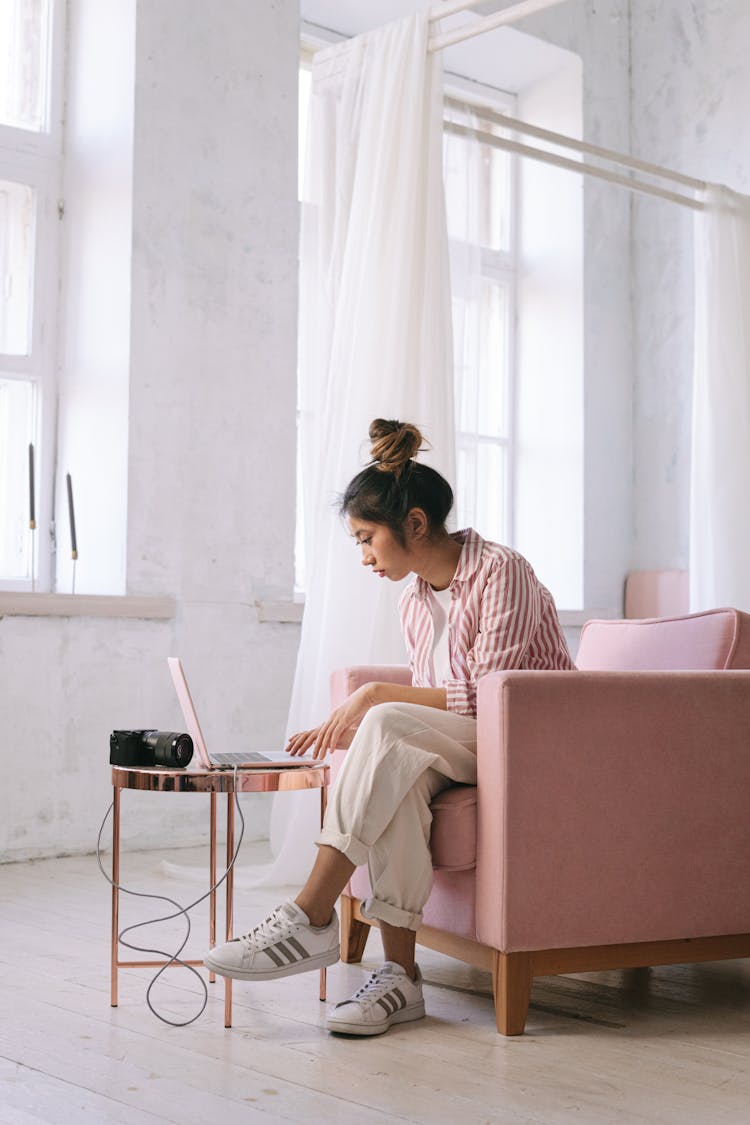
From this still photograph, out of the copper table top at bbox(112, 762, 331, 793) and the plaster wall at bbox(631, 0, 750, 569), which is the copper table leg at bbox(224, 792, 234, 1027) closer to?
the copper table top at bbox(112, 762, 331, 793)

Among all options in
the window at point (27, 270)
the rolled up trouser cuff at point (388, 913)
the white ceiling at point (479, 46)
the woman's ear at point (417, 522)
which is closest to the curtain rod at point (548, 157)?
the white ceiling at point (479, 46)

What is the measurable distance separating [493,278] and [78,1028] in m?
4.11

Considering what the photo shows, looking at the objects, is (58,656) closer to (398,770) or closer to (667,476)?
(398,770)

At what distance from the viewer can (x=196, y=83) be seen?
14.7 feet

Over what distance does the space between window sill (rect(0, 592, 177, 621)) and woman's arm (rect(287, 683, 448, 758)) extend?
5.34 feet

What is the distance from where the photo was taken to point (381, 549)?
2.61 meters

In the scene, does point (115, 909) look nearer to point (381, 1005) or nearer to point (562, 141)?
point (381, 1005)

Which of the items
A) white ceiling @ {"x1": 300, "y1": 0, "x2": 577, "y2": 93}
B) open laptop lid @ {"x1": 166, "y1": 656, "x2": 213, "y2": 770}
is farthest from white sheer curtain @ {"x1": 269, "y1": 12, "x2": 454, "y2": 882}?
white ceiling @ {"x1": 300, "y1": 0, "x2": 577, "y2": 93}

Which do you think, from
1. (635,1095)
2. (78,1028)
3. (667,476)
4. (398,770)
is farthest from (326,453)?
(667,476)

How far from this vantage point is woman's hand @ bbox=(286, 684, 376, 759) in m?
2.52

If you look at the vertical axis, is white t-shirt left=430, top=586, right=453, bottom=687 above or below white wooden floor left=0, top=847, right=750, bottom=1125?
above

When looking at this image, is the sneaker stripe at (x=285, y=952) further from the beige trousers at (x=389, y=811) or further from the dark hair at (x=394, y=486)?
the dark hair at (x=394, y=486)

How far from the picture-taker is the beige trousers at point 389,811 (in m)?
2.35

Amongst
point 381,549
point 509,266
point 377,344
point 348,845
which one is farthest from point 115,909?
point 509,266
